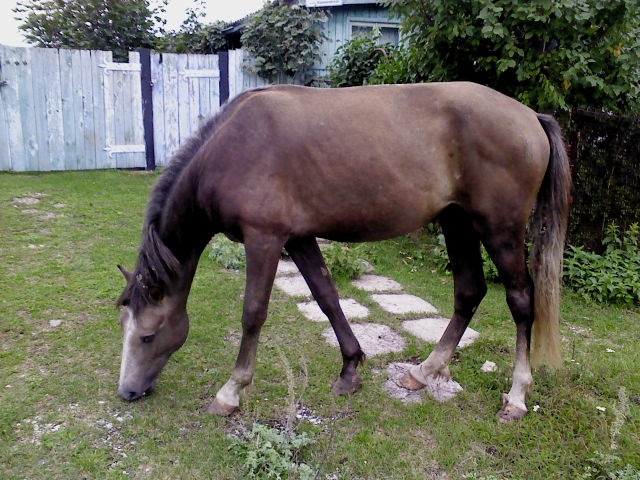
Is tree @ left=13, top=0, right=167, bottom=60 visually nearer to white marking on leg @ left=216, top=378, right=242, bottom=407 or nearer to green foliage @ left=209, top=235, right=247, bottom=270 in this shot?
green foliage @ left=209, top=235, right=247, bottom=270

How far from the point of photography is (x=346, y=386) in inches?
113

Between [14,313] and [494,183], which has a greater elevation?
[494,183]

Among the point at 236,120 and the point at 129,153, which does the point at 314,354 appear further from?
the point at 129,153

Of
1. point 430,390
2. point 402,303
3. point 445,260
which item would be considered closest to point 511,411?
point 430,390

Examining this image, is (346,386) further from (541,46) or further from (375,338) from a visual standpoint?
(541,46)

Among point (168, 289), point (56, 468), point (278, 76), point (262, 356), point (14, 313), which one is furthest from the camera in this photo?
point (278, 76)

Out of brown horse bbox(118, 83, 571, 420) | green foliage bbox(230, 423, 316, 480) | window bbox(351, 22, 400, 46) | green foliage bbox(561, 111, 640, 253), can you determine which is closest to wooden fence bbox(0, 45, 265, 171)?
window bbox(351, 22, 400, 46)

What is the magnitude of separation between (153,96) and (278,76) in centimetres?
198

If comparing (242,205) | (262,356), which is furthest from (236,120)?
(262,356)

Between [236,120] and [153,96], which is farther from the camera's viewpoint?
[153,96]

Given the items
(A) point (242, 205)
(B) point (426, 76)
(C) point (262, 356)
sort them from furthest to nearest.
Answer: (B) point (426, 76)
(C) point (262, 356)
(A) point (242, 205)

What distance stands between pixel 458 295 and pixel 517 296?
366 mm

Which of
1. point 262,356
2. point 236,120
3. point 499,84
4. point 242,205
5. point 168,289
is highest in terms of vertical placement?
point 499,84

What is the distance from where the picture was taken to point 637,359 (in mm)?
3291
